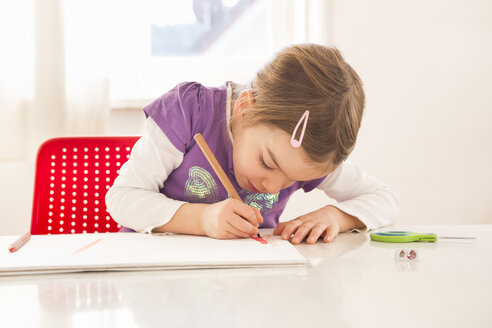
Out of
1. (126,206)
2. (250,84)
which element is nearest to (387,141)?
(250,84)

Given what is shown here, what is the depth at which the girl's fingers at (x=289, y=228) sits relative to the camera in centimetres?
74

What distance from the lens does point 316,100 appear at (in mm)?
741

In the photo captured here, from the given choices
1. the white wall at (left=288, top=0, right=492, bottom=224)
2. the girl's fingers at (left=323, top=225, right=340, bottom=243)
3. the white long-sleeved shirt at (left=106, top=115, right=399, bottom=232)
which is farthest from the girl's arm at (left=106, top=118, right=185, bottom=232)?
the white wall at (left=288, top=0, right=492, bottom=224)

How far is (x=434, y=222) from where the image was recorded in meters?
1.79

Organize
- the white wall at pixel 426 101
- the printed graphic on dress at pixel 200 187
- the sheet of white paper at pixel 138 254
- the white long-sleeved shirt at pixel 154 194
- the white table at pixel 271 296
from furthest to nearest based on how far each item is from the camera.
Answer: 1. the white wall at pixel 426 101
2. the printed graphic on dress at pixel 200 187
3. the white long-sleeved shirt at pixel 154 194
4. the sheet of white paper at pixel 138 254
5. the white table at pixel 271 296

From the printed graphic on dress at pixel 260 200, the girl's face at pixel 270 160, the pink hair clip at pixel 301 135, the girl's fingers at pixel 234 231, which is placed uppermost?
the pink hair clip at pixel 301 135

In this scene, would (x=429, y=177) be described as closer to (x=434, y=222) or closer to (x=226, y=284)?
(x=434, y=222)

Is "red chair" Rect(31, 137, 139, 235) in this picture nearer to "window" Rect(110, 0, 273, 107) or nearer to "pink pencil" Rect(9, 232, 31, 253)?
"pink pencil" Rect(9, 232, 31, 253)

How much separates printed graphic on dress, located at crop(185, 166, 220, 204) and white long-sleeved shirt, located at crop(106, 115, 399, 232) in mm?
36

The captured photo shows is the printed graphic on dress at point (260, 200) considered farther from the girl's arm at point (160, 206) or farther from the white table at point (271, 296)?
the white table at point (271, 296)

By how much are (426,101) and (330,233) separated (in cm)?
115

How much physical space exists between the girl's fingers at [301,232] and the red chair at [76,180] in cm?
45

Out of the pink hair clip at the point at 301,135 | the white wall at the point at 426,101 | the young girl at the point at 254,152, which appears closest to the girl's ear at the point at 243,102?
the young girl at the point at 254,152

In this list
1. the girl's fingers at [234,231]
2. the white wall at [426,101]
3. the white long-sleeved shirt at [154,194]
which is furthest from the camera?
the white wall at [426,101]
